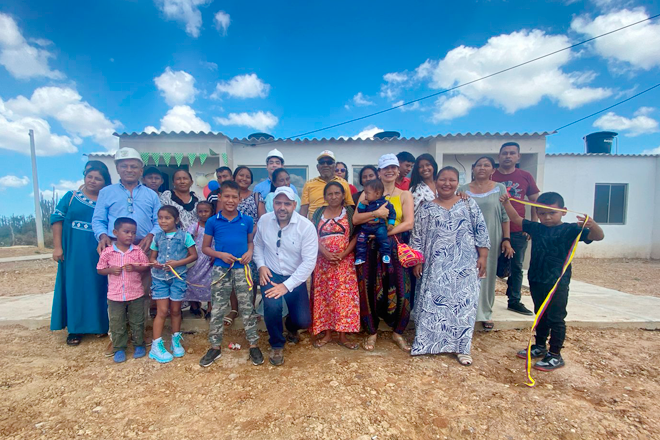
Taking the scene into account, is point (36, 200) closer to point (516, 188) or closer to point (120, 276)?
point (120, 276)

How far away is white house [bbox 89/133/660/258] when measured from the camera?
7.73 metres

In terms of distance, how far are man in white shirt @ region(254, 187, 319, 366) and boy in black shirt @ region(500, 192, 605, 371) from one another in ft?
6.58

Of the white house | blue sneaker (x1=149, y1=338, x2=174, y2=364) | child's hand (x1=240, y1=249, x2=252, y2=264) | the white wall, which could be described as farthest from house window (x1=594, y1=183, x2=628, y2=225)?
blue sneaker (x1=149, y1=338, x2=174, y2=364)

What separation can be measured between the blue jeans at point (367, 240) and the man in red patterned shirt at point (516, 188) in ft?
6.12

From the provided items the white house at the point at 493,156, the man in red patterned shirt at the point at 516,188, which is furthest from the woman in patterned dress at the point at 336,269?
the white house at the point at 493,156

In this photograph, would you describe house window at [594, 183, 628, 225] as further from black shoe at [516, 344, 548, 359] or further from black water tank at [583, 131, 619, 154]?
black shoe at [516, 344, 548, 359]

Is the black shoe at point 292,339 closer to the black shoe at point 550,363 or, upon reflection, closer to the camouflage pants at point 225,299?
the camouflage pants at point 225,299

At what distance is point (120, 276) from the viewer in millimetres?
2760

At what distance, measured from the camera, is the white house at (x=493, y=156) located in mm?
7734

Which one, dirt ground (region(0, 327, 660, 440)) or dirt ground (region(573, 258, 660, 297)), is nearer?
dirt ground (region(0, 327, 660, 440))

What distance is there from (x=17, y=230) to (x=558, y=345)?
77.5 ft

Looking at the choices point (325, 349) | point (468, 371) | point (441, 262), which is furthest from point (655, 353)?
point (325, 349)

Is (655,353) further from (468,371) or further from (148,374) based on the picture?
(148,374)

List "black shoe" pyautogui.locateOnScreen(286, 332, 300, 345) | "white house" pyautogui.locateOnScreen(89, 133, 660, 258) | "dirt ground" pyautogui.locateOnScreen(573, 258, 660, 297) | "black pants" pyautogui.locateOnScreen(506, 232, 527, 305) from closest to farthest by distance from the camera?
"black shoe" pyautogui.locateOnScreen(286, 332, 300, 345), "black pants" pyautogui.locateOnScreen(506, 232, 527, 305), "dirt ground" pyautogui.locateOnScreen(573, 258, 660, 297), "white house" pyautogui.locateOnScreen(89, 133, 660, 258)
